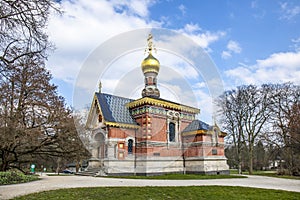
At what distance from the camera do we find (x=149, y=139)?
21.9 m

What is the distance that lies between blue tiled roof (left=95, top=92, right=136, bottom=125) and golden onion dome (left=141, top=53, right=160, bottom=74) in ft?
14.5

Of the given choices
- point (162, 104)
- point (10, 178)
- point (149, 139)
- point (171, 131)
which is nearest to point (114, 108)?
point (149, 139)

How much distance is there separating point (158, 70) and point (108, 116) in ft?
27.5

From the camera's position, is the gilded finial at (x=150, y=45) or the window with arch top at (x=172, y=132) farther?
the gilded finial at (x=150, y=45)

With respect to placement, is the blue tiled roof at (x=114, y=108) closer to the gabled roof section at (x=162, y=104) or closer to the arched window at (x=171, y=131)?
the gabled roof section at (x=162, y=104)

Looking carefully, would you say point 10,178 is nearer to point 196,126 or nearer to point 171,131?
point 171,131

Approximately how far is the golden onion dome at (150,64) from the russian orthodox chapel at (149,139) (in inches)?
157

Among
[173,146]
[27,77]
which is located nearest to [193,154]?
[173,146]

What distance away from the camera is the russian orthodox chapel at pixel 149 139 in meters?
21.0

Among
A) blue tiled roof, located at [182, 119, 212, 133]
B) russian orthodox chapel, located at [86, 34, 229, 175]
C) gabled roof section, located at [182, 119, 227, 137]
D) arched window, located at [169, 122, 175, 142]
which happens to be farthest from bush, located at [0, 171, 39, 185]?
blue tiled roof, located at [182, 119, 212, 133]

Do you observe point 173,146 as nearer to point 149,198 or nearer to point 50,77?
point 50,77

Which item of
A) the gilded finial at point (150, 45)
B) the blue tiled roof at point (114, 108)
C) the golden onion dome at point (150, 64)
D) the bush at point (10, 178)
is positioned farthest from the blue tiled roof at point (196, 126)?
the bush at point (10, 178)

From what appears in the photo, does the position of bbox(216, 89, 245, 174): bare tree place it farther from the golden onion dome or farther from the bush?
the bush

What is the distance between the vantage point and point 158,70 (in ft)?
88.5
